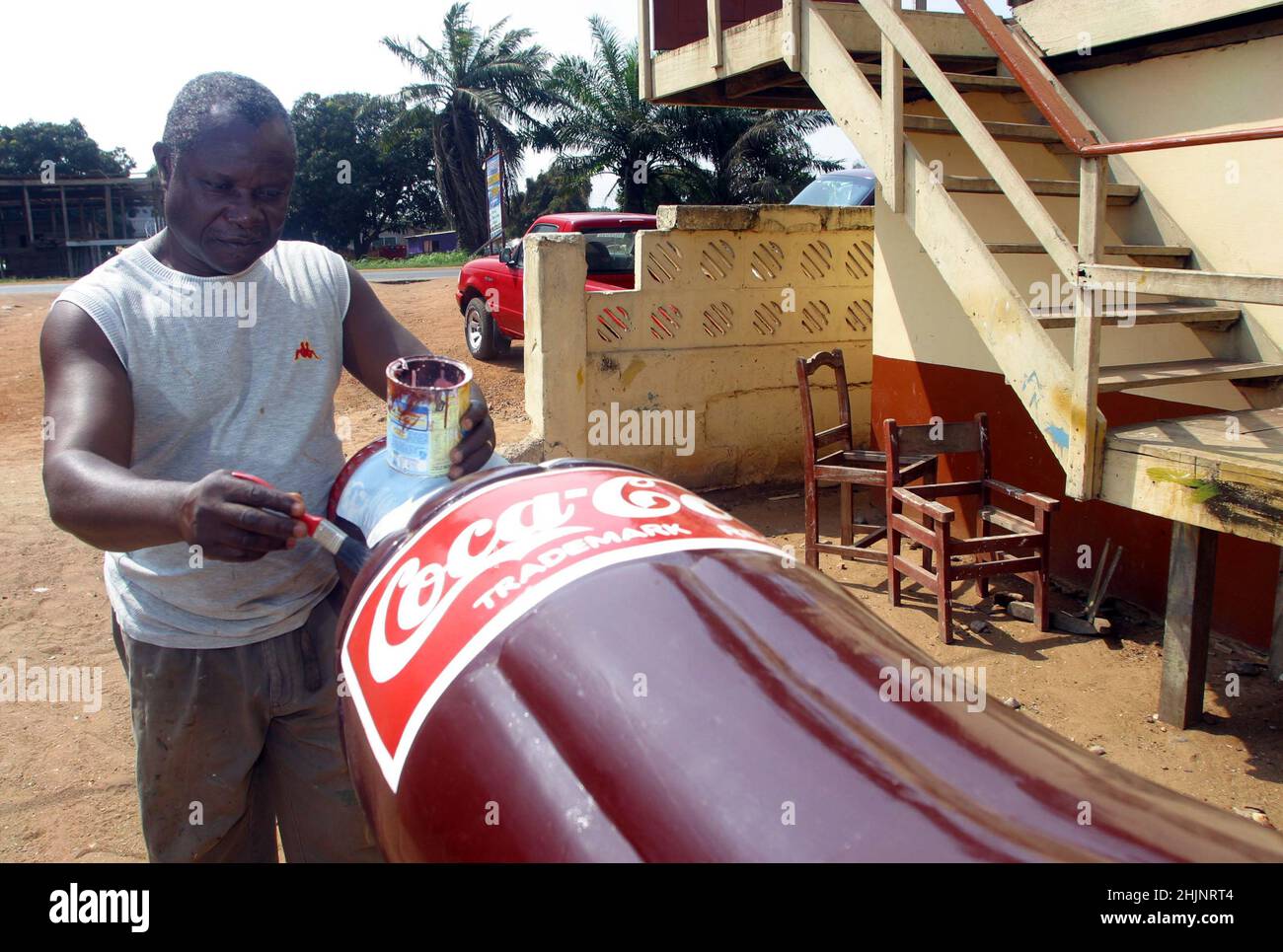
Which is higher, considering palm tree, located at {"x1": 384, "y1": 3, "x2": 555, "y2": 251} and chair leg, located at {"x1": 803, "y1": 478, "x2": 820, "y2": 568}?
palm tree, located at {"x1": 384, "y1": 3, "x2": 555, "y2": 251}

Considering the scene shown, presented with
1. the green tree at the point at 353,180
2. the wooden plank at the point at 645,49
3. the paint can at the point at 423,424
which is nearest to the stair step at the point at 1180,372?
the paint can at the point at 423,424

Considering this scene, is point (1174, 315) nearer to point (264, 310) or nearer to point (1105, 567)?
point (1105, 567)

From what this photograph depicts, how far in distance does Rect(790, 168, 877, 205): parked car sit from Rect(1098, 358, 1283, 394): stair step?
509 cm

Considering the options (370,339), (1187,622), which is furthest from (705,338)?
(370,339)

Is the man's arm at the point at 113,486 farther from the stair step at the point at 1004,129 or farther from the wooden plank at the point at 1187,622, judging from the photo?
the stair step at the point at 1004,129

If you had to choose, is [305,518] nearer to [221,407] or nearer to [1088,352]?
[221,407]

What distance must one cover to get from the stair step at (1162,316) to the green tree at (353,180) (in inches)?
1478

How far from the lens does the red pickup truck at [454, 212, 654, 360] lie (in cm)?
908

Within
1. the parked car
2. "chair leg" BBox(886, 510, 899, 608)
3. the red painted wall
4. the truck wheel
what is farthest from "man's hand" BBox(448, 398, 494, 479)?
the truck wheel

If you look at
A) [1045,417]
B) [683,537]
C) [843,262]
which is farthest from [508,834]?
[843,262]

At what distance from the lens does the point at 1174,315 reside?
13.1 feet

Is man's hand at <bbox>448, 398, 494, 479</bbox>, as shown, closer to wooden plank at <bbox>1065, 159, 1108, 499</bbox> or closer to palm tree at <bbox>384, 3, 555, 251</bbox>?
wooden plank at <bbox>1065, 159, 1108, 499</bbox>

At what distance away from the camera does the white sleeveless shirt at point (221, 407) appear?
1.74 metres

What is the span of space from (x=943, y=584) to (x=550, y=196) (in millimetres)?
27765
